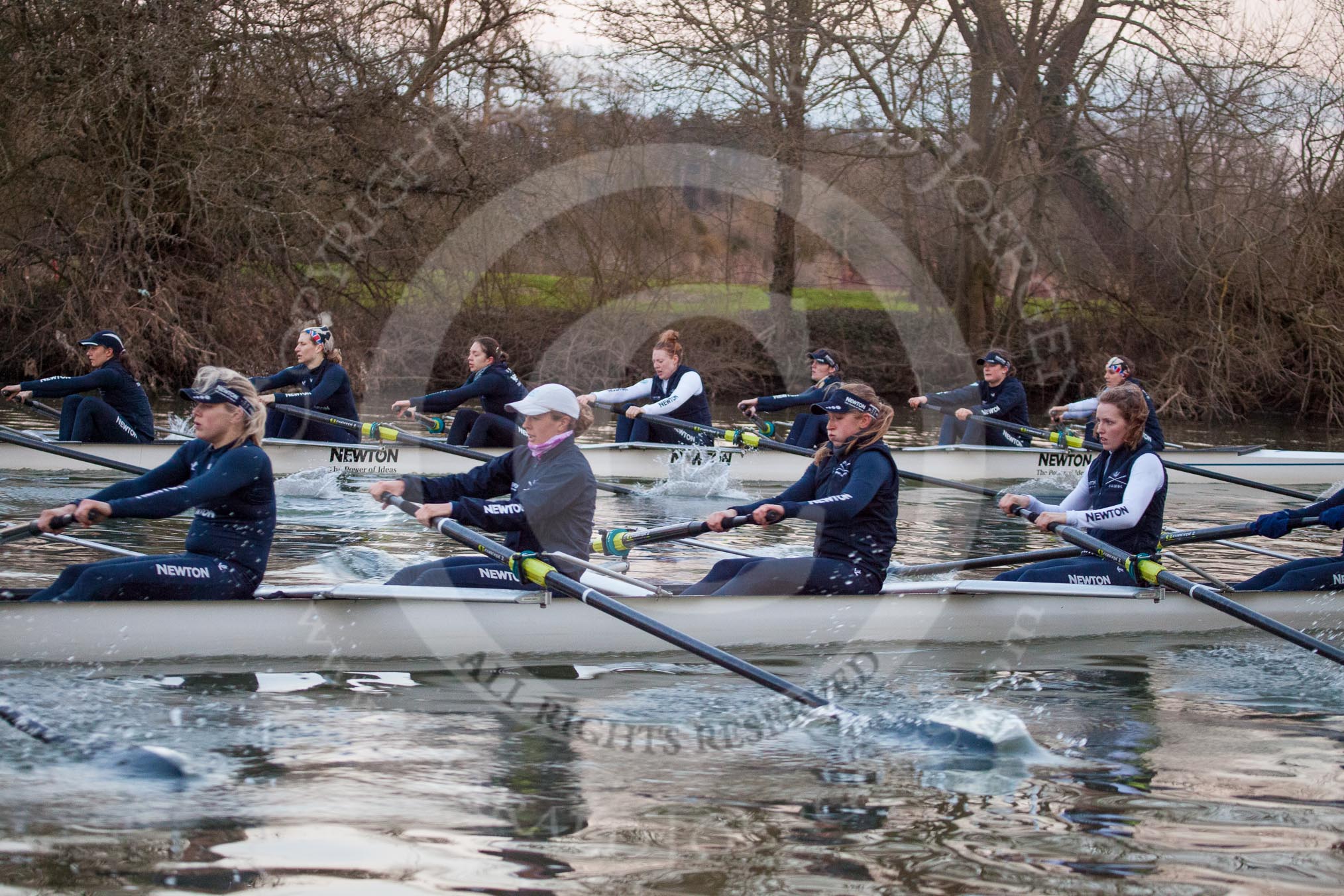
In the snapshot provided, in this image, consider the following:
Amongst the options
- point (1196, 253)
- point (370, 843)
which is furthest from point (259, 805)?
point (1196, 253)

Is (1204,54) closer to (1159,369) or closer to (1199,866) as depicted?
(1159,369)

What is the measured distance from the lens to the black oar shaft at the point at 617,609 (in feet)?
19.2

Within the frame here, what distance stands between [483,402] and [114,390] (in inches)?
134

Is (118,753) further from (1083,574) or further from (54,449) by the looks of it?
(54,449)

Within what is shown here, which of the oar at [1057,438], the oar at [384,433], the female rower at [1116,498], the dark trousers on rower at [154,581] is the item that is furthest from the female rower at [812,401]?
the dark trousers on rower at [154,581]

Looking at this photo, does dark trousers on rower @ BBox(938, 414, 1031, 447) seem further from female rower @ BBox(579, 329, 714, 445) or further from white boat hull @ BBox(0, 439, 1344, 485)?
female rower @ BBox(579, 329, 714, 445)

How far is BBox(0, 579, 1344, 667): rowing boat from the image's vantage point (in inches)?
232

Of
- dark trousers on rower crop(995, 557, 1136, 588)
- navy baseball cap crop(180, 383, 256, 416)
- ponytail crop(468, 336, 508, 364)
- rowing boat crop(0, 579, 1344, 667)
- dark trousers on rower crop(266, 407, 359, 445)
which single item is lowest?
rowing boat crop(0, 579, 1344, 667)

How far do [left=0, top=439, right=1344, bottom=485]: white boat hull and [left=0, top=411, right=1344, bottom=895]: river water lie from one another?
20.2ft

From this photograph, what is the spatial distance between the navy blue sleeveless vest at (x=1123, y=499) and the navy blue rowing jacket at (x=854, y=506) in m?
1.27

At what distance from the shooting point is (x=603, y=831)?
452 cm

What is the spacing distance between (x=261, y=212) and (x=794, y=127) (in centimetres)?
884

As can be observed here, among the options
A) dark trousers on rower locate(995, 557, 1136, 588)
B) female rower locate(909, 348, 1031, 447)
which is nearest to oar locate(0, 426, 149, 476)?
dark trousers on rower locate(995, 557, 1136, 588)

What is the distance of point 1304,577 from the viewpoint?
25.1 feet
